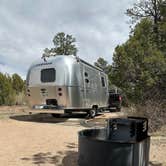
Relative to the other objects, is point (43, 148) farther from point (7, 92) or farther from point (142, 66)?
point (7, 92)

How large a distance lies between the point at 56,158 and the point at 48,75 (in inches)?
253

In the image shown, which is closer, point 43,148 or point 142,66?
point 43,148

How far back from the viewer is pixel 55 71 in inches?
475

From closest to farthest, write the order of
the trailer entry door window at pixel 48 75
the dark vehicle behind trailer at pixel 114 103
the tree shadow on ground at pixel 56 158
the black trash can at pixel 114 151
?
the black trash can at pixel 114 151 < the tree shadow on ground at pixel 56 158 < the trailer entry door window at pixel 48 75 < the dark vehicle behind trailer at pixel 114 103

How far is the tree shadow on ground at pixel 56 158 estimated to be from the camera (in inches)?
230

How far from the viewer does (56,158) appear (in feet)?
20.2

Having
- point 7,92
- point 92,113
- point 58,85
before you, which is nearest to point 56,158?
point 58,85

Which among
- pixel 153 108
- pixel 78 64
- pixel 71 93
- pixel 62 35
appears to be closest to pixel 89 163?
pixel 153 108

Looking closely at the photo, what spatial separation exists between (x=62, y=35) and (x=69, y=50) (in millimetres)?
1831

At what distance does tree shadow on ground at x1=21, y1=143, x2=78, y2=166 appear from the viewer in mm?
5844

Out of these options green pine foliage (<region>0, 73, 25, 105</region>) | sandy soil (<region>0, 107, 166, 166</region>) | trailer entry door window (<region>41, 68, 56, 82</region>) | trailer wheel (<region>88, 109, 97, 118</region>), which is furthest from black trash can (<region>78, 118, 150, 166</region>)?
green pine foliage (<region>0, 73, 25, 105</region>)

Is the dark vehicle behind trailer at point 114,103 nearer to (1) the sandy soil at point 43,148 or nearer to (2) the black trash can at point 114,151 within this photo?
(1) the sandy soil at point 43,148

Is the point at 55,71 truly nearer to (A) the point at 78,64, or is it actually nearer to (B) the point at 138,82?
(A) the point at 78,64

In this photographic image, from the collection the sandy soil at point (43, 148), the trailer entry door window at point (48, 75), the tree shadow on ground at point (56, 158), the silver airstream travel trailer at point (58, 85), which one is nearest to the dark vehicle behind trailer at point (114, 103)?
the silver airstream travel trailer at point (58, 85)
